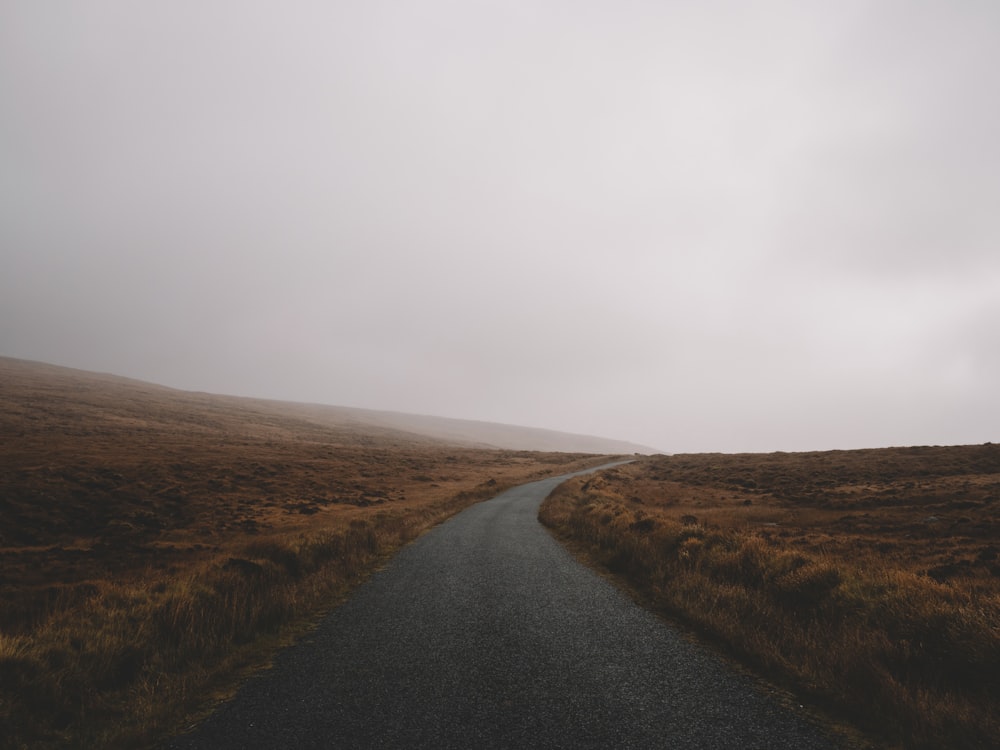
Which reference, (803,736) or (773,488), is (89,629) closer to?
(803,736)

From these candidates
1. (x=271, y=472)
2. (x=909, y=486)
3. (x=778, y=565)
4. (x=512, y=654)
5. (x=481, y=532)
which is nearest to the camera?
(x=512, y=654)

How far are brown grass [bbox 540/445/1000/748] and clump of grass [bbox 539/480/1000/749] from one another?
20 mm

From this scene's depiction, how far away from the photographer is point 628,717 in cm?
514

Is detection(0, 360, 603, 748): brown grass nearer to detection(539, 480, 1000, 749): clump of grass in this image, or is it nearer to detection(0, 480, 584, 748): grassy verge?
detection(0, 480, 584, 748): grassy verge

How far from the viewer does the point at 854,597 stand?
7.91m

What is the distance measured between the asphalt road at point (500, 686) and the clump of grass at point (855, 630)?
0.78 m

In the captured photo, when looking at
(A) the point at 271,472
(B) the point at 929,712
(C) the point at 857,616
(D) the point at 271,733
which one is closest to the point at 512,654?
(D) the point at 271,733

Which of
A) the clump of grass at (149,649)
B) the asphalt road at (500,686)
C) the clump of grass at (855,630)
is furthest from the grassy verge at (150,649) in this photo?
the clump of grass at (855,630)

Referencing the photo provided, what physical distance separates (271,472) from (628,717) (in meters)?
43.4

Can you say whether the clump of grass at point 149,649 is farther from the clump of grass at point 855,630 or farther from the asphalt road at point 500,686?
the clump of grass at point 855,630

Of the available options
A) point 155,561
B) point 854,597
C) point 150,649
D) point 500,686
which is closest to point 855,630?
point 854,597

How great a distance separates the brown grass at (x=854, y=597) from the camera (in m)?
5.17

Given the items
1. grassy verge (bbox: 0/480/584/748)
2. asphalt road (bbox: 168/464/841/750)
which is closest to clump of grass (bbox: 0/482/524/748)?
grassy verge (bbox: 0/480/584/748)

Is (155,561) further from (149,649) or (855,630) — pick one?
(855,630)
